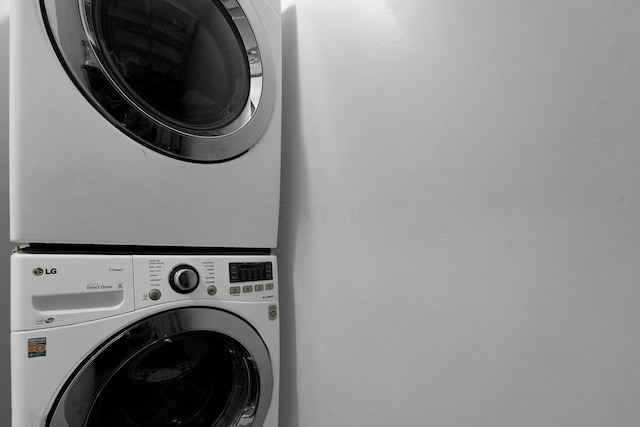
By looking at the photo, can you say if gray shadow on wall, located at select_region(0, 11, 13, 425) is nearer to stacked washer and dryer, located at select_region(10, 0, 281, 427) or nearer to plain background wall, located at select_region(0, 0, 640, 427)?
plain background wall, located at select_region(0, 0, 640, 427)

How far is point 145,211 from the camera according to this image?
76cm

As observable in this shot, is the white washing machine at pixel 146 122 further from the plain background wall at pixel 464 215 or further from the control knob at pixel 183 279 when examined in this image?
the plain background wall at pixel 464 215

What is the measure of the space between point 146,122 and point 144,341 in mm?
487

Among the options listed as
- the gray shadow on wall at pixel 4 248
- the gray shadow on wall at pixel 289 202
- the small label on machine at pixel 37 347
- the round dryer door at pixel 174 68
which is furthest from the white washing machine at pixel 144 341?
the gray shadow on wall at pixel 4 248

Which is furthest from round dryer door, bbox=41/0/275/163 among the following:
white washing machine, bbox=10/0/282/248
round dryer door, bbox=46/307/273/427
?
round dryer door, bbox=46/307/273/427

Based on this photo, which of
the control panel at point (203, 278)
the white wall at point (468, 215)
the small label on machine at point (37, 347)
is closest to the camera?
the white wall at point (468, 215)

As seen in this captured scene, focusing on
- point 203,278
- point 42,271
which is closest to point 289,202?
point 203,278

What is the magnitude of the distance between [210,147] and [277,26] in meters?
0.45

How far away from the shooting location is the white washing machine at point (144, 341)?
620 millimetres

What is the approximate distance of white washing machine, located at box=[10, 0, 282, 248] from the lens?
0.63m

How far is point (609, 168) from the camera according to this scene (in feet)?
1.57

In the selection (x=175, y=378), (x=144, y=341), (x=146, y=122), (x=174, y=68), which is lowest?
(x=175, y=378)

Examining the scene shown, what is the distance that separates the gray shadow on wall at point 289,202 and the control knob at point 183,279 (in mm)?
342

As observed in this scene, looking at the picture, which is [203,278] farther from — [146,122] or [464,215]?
[464,215]
